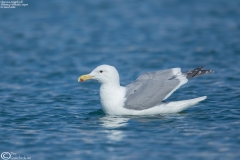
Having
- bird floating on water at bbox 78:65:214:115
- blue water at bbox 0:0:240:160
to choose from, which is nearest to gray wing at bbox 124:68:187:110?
bird floating on water at bbox 78:65:214:115

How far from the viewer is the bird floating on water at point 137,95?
10.9 m

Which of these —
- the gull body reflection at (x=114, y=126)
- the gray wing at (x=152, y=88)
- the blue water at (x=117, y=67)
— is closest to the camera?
the blue water at (x=117, y=67)

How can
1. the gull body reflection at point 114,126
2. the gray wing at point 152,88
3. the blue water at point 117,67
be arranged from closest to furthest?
the blue water at point 117,67 < the gull body reflection at point 114,126 < the gray wing at point 152,88

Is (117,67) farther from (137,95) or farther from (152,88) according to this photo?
(137,95)

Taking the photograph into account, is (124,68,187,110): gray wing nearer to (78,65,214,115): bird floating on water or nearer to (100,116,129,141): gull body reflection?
(78,65,214,115): bird floating on water

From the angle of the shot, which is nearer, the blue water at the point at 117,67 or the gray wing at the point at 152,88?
the blue water at the point at 117,67

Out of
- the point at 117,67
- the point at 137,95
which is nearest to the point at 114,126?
the point at 137,95

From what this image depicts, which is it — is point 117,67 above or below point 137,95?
above

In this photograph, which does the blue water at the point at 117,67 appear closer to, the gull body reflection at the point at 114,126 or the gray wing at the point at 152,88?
the gull body reflection at the point at 114,126

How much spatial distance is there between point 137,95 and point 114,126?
3.19 ft

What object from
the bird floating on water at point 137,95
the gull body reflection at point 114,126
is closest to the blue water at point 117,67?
the gull body reflection at point 114,126

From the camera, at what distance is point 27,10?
78.6ft

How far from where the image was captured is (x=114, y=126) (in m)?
10.3

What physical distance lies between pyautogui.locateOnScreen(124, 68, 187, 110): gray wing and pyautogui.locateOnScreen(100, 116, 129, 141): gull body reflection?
1.22ft
